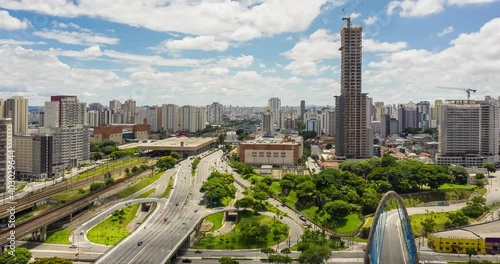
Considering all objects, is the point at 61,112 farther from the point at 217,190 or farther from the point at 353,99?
the point at 353,99

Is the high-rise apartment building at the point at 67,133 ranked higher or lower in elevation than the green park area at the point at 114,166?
higher

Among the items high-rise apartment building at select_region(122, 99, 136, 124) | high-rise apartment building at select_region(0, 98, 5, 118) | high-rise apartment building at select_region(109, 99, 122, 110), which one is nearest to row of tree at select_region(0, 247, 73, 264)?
high-rise apartment building at select_region(0, 98, 5, 118)

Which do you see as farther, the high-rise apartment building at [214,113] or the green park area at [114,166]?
the high-rise apartment building at [214,113]

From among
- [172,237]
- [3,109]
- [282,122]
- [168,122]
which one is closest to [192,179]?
[172,237]

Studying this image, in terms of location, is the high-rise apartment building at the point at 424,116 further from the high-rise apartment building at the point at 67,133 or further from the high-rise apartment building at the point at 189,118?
the high-rise apartment building at the point at 67,133

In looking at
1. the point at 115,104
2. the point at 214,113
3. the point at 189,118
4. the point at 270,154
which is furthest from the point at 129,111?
the point at 270,154

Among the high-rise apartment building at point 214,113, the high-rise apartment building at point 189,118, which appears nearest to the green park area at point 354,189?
the high-rise apartment building at point 189,118

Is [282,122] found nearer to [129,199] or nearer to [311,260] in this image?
[129,199]

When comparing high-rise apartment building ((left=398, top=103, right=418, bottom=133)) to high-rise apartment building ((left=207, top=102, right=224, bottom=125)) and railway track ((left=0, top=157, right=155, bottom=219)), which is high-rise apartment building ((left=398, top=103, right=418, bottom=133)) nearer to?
high-rise apartment building ((left=207, top=102, right=224, bottom=125))
